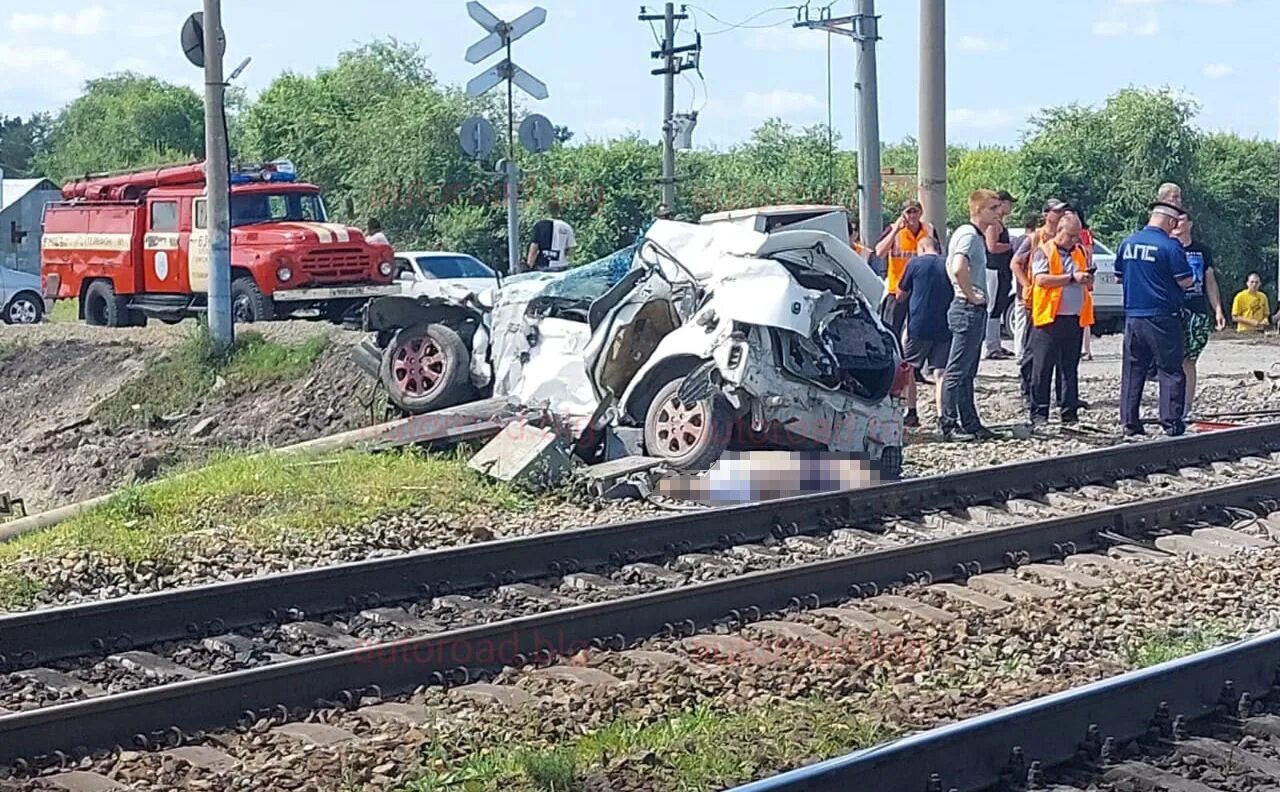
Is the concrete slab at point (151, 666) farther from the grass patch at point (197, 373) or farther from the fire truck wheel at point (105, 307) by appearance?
the fire truck wheel at point (105, 307)

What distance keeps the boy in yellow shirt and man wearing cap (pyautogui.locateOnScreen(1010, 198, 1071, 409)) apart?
1255cm

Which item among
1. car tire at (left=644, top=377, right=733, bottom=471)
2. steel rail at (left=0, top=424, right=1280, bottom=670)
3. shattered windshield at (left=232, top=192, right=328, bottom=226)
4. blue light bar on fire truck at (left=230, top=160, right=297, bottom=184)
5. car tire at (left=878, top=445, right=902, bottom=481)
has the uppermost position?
blue light bar on fire truck at (left=230, top=160, right=297, bottom=184)

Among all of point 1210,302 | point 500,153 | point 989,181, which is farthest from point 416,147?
point 1210,302

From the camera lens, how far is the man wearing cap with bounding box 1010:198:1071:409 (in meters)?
15.0

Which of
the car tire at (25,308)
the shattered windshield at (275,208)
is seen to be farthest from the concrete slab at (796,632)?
the car tire at (25,308)

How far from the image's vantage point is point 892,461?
12.0 metres

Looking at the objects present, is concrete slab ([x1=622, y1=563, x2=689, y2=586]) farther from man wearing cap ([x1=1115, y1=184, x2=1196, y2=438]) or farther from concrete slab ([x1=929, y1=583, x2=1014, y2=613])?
man wearing cap ([x1=1115, y1=184, x2=1196, y2=438])

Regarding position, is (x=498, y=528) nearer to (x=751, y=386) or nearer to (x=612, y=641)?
(x=751, y=386)

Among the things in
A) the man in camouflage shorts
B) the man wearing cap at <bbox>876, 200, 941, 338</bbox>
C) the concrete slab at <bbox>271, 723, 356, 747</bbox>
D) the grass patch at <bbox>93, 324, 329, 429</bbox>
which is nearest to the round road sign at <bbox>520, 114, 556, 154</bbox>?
the grass patch at <bbox>93, 324, 329, 429</bbox>

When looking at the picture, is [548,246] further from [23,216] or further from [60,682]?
[23,216]

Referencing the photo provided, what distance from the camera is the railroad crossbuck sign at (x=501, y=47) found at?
66.5ft

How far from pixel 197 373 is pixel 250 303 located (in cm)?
518

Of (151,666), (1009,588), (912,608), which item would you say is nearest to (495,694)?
(151,666)

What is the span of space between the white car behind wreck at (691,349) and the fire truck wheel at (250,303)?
10.3 meters
